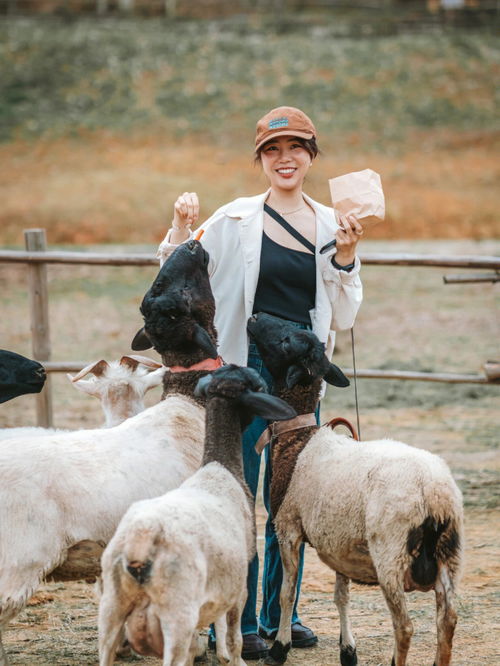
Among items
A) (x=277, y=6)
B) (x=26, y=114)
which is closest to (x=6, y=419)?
(x=26, y=114)

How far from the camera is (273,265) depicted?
524 cm

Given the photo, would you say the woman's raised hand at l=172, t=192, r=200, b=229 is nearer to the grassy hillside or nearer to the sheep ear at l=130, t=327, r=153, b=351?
the sheep ear at l=130, t=327, r=153, b=351

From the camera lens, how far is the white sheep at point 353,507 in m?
4.51

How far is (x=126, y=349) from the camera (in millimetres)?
13672

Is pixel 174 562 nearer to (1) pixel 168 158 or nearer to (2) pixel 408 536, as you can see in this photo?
(2) pixel 408 536

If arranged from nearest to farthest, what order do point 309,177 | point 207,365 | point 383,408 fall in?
point 207,365
point 309,177
point 383,408

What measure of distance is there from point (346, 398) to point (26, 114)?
28165 mm

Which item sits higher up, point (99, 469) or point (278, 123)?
point (278, 123)

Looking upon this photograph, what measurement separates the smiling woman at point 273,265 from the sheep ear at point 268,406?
0.81 metres

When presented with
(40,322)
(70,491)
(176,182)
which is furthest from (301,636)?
(176,182)

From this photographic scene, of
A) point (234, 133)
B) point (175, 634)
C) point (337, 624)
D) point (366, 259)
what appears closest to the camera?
point (175, 634)

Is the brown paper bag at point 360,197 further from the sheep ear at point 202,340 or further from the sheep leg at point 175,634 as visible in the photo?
the sheep leg at point 175,634

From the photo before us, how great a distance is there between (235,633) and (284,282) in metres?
1.82

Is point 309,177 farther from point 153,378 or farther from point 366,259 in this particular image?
point 153,378
